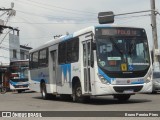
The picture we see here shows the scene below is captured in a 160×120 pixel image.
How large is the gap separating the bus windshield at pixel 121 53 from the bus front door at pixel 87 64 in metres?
0.72

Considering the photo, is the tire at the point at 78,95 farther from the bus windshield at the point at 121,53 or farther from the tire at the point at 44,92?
the tire at the point at 44,92

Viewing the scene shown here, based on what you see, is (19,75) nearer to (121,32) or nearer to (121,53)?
(121,32)

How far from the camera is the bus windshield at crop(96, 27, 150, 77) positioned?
1941 centimetres

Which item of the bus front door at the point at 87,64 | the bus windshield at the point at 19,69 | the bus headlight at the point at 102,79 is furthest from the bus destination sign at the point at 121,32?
the bus windshield at the point at 19,69

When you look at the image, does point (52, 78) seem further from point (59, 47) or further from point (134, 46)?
point (134, 46)

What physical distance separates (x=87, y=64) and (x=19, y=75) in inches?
1031

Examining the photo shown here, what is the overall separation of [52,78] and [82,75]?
5162 millimetres

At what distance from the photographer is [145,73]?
19.9 metres

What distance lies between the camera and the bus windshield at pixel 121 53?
1941 centimetres

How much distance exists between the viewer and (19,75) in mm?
45531

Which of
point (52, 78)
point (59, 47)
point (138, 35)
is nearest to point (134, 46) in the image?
point (138, 35)

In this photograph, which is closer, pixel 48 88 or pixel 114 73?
pixel 114 73

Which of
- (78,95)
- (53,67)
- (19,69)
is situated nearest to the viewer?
(78,95)

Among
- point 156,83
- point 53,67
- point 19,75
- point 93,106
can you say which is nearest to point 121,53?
point 93,106
